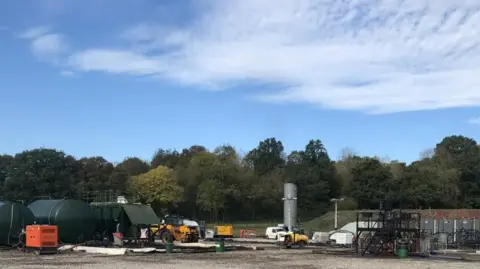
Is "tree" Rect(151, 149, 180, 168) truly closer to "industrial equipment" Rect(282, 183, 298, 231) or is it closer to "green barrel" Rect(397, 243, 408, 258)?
"industrial equipment" Rect(282, 183, 298, 231)

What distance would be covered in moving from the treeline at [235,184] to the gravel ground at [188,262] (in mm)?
67694

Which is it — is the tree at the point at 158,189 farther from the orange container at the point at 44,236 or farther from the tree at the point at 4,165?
the orange container at the point at 44,236

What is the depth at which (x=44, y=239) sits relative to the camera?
107ft

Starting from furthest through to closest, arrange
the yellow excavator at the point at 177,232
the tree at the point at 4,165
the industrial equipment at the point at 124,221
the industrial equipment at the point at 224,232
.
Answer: the tree at the point at 4,165 → the industrial equipment at the point at 224,232 → the yellow excavator at the point at 177,232 → the industrial equipment at the point at 124,221

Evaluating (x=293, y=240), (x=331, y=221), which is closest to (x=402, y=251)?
(x=293, y=240)

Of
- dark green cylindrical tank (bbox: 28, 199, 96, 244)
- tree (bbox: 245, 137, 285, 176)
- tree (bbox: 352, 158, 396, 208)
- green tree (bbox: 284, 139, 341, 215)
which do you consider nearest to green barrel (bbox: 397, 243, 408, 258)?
dark green cylindrical tank (bbox: 28, 199, 96, 244)

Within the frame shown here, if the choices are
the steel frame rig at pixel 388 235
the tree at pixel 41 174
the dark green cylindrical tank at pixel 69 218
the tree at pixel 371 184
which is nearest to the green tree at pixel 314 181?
the tree at pixel 371 184

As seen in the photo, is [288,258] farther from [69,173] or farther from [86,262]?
[69,173]

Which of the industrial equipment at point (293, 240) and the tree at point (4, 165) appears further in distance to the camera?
the tree at point (4, 165)

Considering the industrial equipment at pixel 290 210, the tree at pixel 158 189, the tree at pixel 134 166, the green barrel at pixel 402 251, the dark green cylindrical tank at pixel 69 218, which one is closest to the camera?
the green barrel at pixel 402 251

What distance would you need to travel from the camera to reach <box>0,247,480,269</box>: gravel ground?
2558 cm

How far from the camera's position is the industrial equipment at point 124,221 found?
43.5 meters

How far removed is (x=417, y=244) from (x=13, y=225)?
24.4 m

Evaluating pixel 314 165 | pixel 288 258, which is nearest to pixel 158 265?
pixel 288 258
